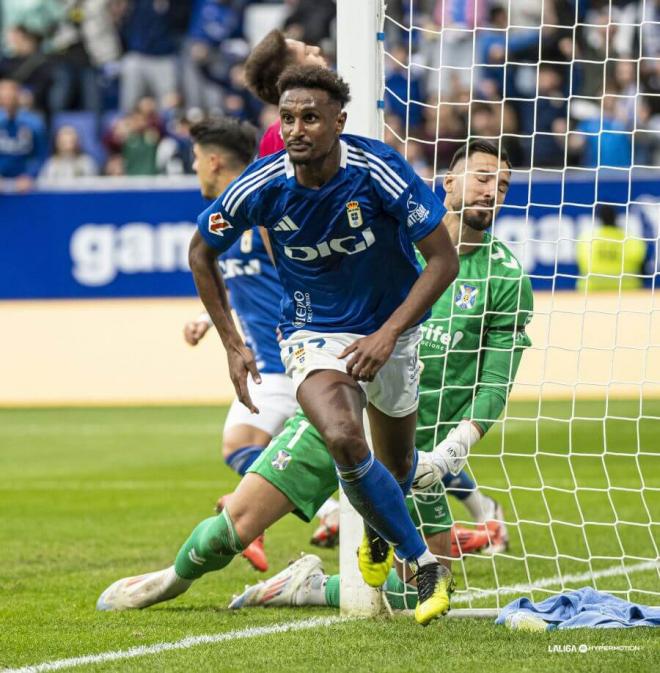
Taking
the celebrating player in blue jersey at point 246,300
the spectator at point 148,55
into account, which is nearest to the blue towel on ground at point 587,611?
the celebrating player in blue jersey at point 246,300

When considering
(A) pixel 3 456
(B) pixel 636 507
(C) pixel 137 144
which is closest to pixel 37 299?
(C) pixel 137 144

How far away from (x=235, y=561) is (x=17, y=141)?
1249 centimetres

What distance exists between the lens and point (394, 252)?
4.89 meters

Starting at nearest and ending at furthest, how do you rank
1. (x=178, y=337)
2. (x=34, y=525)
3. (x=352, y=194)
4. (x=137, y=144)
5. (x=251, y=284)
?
(x=352, y=194) < (x=251, y=284) < (x=34, y=525) < (x=178, y=337) < (x=137, y=144)

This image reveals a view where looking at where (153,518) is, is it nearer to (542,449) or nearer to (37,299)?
(542,449)

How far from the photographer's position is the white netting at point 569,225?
9711 millimetres

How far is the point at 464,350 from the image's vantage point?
19.5 feet

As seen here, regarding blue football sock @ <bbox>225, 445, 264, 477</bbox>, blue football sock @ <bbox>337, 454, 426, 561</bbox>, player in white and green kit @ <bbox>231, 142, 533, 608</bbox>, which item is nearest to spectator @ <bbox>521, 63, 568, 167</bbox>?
blue football sock @ <bbox>225, 445, 264, 477</bbox>

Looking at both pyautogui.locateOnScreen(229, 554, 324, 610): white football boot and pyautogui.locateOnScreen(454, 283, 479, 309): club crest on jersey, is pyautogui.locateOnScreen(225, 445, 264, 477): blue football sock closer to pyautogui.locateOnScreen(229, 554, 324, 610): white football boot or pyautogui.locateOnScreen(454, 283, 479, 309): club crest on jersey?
pyautogui.locateOnScreen(229, 554, 324, 610): white football boot

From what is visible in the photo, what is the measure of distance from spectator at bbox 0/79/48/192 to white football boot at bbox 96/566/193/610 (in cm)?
1355

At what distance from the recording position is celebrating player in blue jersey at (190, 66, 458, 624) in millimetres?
4664

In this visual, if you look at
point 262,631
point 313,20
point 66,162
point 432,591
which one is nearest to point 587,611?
point 432,591

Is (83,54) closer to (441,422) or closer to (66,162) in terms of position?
(66,162)

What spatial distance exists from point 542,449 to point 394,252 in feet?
23.5
